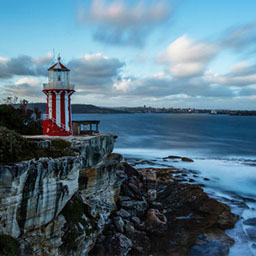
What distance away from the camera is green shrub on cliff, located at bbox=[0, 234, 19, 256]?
23.5 ft

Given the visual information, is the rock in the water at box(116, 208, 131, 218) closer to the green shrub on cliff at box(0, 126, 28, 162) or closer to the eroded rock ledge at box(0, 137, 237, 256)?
the eroded rock ledge at box(0, 137, 237, 256)

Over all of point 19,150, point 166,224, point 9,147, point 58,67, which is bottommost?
point 166,224

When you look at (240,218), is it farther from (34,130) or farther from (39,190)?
(34,130)

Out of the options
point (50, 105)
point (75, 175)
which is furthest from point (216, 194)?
point (50, 105)

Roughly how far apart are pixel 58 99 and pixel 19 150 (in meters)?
5.49

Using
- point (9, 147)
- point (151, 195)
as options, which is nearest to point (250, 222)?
point (151, 195)

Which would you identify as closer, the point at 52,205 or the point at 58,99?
the point at 52,205

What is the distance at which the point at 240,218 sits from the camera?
49.8 feet

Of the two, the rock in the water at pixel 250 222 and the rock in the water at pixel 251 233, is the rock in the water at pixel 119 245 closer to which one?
the rock in the water at pixel 251 233

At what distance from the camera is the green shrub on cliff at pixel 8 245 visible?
717 cm

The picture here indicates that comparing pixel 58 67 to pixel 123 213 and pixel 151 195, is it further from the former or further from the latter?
pixel 151 195

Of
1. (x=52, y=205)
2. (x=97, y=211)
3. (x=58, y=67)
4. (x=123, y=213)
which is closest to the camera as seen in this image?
(x=52, y=205)

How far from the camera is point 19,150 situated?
8.73 m

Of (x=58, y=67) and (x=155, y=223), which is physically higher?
(x=58, y=67)
